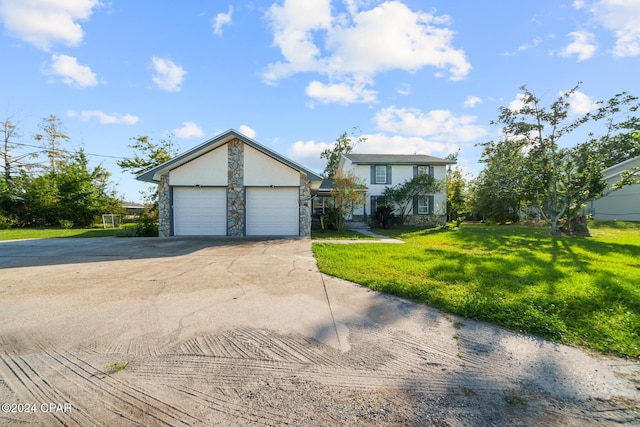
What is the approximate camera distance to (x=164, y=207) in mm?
12477

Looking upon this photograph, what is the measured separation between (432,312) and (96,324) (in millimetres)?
4407

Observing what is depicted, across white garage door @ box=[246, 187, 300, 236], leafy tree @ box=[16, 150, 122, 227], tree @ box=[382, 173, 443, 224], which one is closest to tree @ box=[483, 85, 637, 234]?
tree @ box=[382, 173, 443, 224]

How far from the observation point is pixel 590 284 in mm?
4973

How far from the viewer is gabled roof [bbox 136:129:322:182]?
38.8 feet

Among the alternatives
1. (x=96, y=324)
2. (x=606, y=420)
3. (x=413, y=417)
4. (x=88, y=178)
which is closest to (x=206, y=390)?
(x=413, y=417)

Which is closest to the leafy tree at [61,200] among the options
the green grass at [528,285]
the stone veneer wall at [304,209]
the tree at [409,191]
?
the stone veneer wall at [304,209]

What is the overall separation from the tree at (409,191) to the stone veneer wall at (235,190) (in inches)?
418

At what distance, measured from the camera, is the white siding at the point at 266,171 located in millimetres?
12751

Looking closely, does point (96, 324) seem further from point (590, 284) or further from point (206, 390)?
point (590, 284)

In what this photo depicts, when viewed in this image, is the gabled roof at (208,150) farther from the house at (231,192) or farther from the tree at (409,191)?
the tree at (409,191)

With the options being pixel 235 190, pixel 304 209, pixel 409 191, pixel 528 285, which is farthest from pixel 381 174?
pixel 528 285

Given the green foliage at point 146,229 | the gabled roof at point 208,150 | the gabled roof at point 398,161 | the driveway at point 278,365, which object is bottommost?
the driveway at point 278,365

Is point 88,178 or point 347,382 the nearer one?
point 347,382

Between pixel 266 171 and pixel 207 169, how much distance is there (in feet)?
9.12
